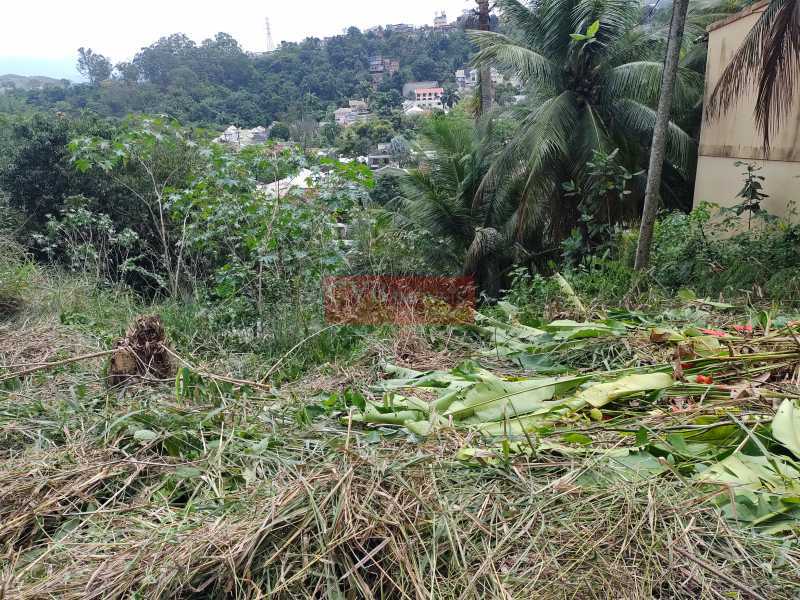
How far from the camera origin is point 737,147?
8508 mm

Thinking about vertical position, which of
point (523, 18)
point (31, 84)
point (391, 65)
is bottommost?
point (523, 18)

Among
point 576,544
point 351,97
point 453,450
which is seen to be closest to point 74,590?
point 453,450

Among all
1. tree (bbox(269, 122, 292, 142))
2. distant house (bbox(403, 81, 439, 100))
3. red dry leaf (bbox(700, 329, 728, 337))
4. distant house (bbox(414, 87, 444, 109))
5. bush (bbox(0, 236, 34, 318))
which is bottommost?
bush (bbox(0, 236, 34, 318))

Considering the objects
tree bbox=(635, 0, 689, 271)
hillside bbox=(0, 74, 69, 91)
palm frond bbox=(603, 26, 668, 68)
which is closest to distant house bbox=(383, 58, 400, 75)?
hillside bbox=(0, 74, 69, 91)

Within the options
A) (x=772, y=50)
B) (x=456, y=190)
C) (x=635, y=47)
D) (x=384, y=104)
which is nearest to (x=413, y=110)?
(x=384, y=104)

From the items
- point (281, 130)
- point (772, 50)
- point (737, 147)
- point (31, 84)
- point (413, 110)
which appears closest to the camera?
point (772, 50)

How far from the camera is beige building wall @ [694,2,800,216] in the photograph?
7484mm

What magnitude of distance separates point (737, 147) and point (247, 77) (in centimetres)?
3152

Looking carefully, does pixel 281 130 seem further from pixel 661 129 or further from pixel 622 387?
pixel 622 387

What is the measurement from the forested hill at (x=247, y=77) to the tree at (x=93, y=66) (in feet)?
0.34

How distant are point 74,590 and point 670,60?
6.55 meters

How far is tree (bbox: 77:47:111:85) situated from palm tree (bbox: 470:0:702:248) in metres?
39.9

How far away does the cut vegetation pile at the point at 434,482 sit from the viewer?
1.50 meters

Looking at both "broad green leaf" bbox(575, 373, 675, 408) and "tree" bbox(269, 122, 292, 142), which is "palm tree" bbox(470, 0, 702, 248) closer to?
"broad green leaf" bbox(575, 373, 675, 408)
